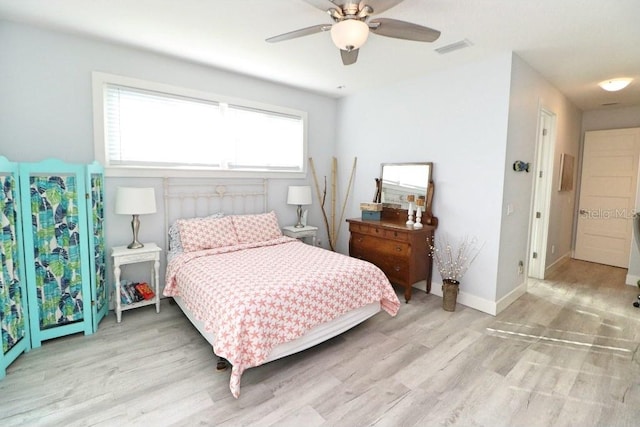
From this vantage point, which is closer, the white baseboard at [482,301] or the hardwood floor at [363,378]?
the hardwood floor at [363,378]

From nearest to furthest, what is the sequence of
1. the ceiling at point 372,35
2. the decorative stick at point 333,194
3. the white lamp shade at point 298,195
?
the ceiling at point 372,35 < the white lamp shade at point 298,195 < the decorative stick at point 333,194

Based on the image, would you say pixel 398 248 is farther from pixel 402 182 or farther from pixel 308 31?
pixel 308 31

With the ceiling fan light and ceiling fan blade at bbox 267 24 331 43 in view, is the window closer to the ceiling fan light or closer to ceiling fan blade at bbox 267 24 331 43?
ceiling fan blade at bbox 267 24 331 43

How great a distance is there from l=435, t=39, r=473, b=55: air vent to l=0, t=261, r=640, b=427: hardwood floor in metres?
2.63

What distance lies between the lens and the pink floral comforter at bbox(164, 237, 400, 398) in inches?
77.9

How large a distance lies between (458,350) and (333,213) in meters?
2.79

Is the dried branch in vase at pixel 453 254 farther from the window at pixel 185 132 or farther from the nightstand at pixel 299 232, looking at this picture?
the window at pixel 185 132

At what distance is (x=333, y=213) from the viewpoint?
4.92 meters

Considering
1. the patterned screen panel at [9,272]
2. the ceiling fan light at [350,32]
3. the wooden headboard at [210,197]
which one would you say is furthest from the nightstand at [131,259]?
the ceiling fan light at [350,32]

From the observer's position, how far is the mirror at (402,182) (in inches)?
148

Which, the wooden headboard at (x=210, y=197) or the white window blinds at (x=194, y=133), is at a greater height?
the white window blinds at (x=194, y=133)

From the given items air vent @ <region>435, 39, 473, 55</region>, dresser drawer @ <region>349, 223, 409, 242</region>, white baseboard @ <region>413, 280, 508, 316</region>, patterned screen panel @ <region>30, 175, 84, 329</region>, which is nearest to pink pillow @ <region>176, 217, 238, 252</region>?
patterned screen panel @ <region>30, 175, 84, 329</region>

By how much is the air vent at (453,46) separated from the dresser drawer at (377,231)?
1847 mm

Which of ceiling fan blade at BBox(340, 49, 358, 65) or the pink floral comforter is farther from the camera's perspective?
ceiling fan blade at BBox(340, 49, 358, 65)
